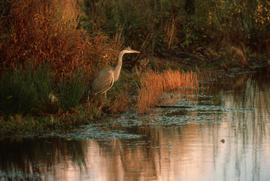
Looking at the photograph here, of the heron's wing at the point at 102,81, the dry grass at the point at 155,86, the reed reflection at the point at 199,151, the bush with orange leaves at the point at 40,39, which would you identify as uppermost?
the bush with orange leaves at the point at 40,39

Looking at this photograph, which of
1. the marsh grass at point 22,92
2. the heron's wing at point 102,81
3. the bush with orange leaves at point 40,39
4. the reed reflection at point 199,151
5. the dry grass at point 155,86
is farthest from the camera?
the dry grass at point 155,86

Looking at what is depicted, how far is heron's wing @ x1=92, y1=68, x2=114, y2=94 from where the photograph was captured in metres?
14.8

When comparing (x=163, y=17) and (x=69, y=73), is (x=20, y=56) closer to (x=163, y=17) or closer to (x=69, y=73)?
(x=69, y=73)

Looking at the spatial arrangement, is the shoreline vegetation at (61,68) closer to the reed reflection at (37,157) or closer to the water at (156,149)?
the water at (156,149)

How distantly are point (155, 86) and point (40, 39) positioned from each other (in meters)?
3.69

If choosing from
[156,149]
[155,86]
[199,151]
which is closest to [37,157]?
[156,149]

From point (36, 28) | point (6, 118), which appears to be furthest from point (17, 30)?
point (6, 118)

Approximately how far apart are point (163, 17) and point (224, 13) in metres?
3.15

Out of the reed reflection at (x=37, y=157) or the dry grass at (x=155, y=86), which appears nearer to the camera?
the reed reflection at (x=37, y=157)

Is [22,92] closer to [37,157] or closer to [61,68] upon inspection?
[61,68]

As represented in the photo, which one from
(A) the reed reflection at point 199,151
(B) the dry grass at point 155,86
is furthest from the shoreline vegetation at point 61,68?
(A) the reed reflection at point 199,151

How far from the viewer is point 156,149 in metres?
10.7

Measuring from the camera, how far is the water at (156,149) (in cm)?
898

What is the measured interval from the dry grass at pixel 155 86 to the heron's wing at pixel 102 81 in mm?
949
